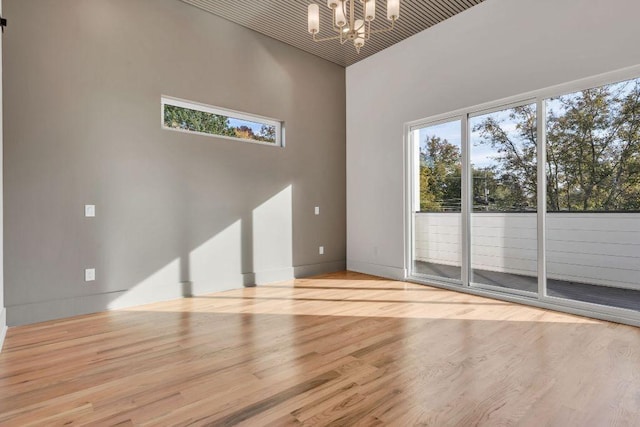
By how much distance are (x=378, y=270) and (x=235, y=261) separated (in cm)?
220

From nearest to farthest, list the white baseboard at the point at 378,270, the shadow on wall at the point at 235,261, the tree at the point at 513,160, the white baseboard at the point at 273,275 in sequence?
the tree at the point at 513,160 < the shadow on wall at the point at 235,261 < the white baseboard at the point at 273,275 < the white baseboard at the point at 378,270

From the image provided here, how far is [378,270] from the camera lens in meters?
5.34

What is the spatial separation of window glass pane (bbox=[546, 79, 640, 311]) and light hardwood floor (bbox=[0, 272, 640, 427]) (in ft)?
1.50

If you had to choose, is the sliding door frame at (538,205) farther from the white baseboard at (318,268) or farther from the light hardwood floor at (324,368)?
the white baseboard at (318,268)

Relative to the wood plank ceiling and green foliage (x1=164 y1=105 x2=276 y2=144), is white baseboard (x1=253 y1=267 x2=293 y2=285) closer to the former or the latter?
green foliage (x1=164 y1=105 x2=276 y2=144)

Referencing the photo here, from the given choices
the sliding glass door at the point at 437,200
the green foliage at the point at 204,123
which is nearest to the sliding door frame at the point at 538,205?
the sliding glass door at the point at 437,200

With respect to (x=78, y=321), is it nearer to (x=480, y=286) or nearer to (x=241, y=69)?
(x=241, y=69)

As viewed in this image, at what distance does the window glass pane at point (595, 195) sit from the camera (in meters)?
3.09

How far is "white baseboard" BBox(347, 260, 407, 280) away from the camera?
5.02 meters

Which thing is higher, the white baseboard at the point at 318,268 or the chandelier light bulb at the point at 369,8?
the chandelier light bulb at the point at 369,8

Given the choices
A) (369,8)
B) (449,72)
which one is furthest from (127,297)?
(449,72)

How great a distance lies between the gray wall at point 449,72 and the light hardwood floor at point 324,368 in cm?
204

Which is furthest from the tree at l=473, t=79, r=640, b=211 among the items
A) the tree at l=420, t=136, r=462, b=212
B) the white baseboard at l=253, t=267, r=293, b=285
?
the white baseboard at l=253, t=267, r=293, b=285

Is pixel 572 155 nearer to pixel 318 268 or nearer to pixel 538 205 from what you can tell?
pixel 538 205
